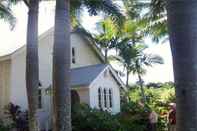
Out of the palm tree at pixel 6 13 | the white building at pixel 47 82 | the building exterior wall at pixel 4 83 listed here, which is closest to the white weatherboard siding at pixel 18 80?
the white building at pixel 47 82

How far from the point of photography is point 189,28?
462cm

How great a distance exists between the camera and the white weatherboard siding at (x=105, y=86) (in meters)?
24.5

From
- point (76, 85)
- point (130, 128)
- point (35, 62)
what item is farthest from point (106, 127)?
point (35, 62)

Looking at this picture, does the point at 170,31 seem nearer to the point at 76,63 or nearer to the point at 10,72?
the point at 10,72

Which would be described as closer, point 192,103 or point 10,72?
point 192,103

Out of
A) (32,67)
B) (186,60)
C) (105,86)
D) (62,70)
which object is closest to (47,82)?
(105,86)

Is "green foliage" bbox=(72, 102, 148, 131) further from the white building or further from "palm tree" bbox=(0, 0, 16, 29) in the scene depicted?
"palm tree" bbox=(0, 0, 16, 29)

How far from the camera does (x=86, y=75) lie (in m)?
25.4

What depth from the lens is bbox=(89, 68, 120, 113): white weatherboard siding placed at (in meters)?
24.5

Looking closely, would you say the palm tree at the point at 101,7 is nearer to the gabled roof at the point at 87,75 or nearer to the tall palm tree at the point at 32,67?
the tall palm tree at the point at 32,67

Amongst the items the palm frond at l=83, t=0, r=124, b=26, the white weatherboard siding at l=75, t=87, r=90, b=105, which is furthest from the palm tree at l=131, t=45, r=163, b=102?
the palm frond at l=83, t=0, r=124, b=26

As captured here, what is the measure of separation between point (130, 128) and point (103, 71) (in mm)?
4615

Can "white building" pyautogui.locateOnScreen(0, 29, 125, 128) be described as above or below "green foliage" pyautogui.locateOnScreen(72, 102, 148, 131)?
above

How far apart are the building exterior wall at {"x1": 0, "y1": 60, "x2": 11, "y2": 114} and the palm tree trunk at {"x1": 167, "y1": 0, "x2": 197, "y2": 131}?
20.5m
